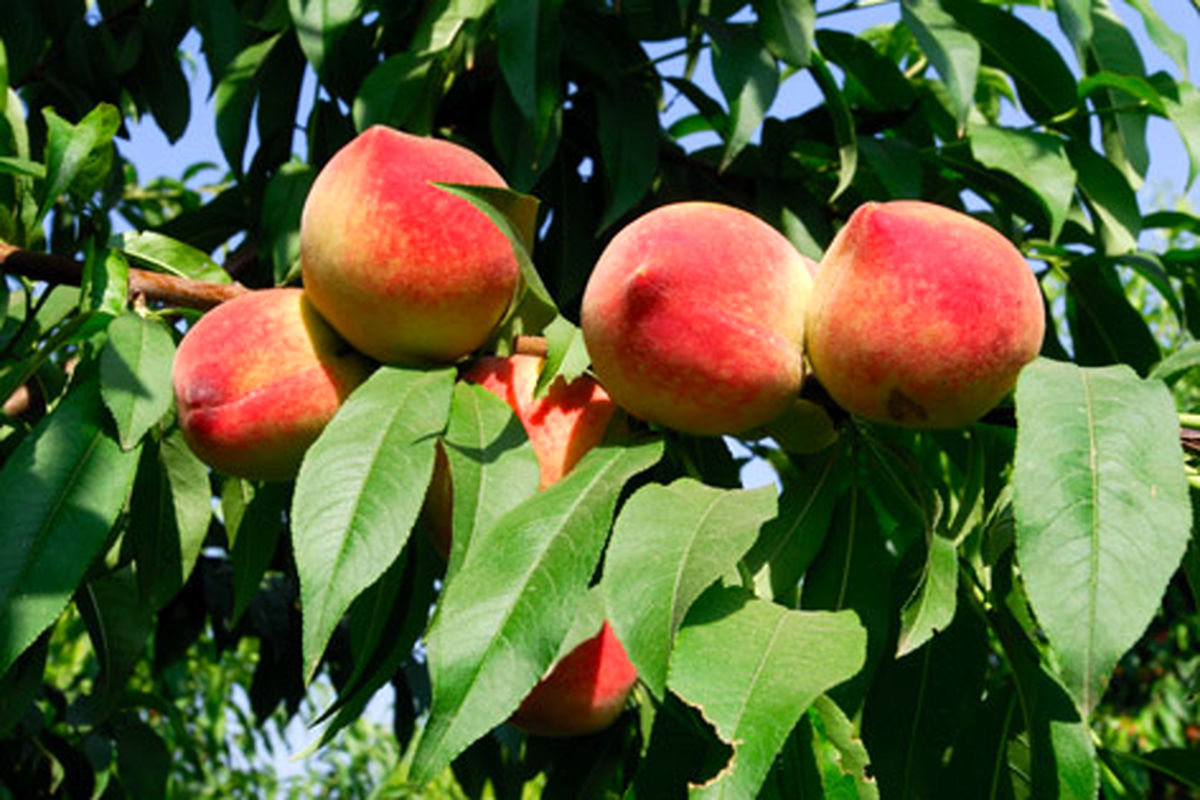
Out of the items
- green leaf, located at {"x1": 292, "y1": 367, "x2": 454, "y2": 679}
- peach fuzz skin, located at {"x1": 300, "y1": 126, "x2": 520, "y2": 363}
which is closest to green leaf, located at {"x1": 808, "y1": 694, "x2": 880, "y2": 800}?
green leaf, located at {"x1": 292, "y1": 367, "x2": 454, "y2": 679}

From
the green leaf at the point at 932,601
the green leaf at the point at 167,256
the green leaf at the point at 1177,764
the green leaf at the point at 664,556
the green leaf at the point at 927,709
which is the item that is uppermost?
the green leaf at the point at 664,556

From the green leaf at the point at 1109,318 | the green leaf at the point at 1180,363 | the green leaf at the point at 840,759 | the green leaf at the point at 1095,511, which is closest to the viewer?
the green leaf at the point at 1095,511

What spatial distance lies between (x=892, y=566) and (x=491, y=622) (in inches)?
12.9

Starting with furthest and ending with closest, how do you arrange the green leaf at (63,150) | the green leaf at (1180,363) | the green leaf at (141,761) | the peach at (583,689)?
the green leaf at (141,761)
the peach at (583,689)
the green leaf at (63,150)
the green leaf at (1180,363)

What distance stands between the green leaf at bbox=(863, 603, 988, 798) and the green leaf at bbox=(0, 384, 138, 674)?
474mm

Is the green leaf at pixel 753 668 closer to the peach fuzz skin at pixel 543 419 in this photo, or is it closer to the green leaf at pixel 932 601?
the green leaf at pixel 932 601

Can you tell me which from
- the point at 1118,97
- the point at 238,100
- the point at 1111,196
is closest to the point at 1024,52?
the point at 1118,97

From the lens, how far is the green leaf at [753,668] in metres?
0.59

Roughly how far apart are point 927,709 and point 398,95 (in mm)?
712

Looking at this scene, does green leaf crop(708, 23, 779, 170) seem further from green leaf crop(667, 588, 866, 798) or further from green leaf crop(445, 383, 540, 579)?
green leaf crop(667, 588, 866, 798)

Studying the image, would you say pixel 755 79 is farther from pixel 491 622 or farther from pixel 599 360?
pixel 491 622

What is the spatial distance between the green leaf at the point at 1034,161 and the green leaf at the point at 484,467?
0.60 meters

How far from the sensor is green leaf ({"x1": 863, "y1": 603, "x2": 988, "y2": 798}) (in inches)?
33.4

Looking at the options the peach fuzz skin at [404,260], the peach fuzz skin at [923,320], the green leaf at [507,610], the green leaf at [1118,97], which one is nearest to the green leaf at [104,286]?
the peach fuzz skin at [404,260]
